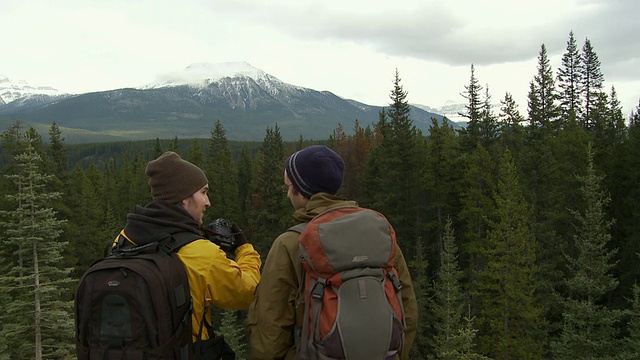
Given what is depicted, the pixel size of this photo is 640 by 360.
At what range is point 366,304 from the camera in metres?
3.14

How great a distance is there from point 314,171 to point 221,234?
3.36ft

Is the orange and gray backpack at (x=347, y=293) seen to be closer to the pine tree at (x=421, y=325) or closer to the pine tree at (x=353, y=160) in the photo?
the pine tree at (x=421, y=325)

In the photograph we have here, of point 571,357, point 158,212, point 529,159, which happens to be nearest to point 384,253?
point 158,212

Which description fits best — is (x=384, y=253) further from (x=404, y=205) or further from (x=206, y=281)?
(x=404, y=205)

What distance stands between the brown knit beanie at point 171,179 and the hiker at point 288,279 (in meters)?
0.85

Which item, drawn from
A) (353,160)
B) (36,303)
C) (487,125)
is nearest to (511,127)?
(487,125)

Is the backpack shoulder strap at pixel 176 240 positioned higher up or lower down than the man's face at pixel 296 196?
lower down

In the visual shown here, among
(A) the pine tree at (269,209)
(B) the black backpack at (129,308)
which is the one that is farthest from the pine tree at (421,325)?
(B) the black backpack at (129,308)

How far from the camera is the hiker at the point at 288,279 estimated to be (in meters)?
3.41

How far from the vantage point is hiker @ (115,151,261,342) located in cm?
342

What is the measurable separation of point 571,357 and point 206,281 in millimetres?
A: 20973

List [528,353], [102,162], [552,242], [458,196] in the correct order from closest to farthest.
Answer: [528,353] < [552,242] < [458,196] < [102,162]

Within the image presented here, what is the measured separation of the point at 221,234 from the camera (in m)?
3.94

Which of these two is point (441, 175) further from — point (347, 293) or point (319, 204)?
point (347, 293)
